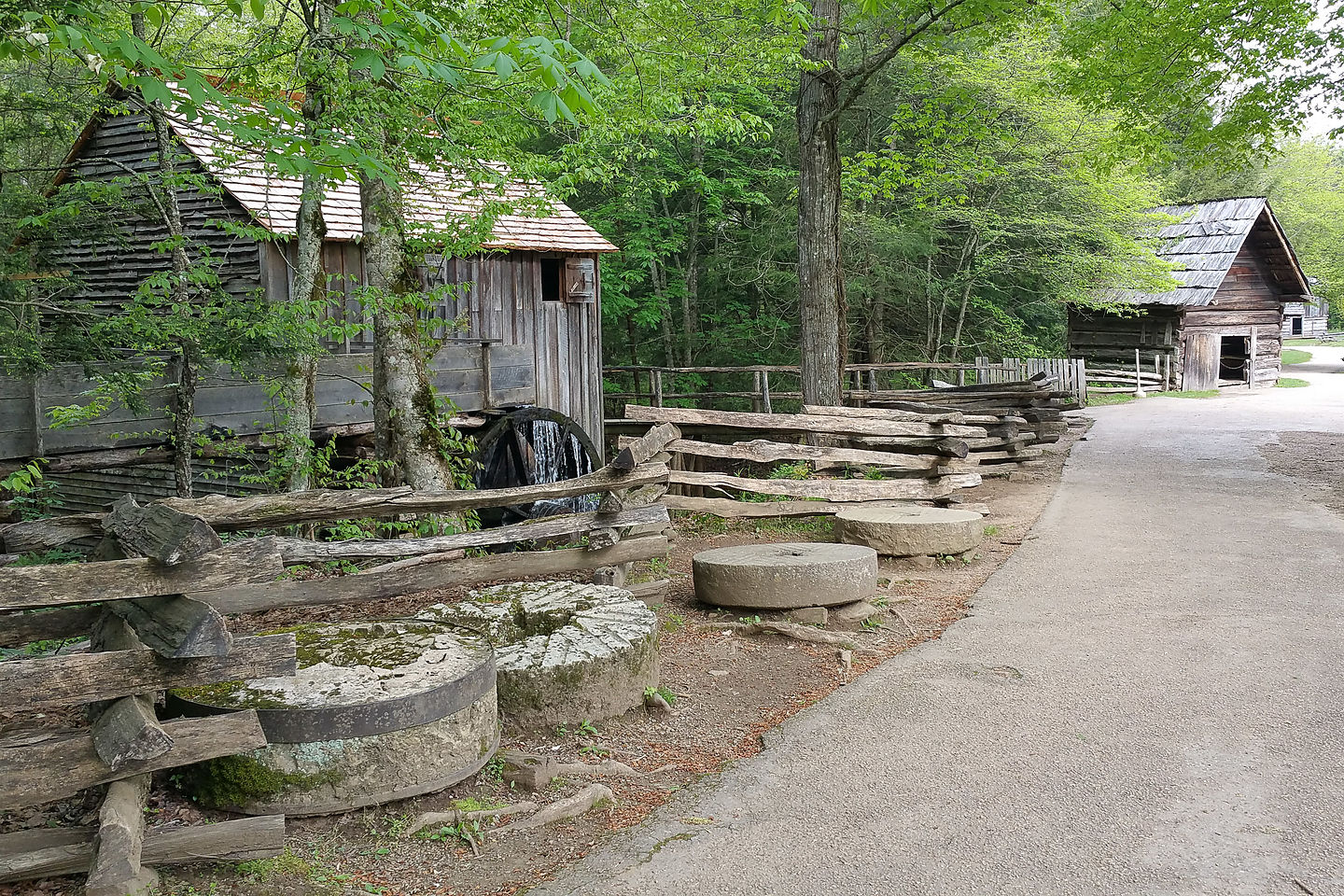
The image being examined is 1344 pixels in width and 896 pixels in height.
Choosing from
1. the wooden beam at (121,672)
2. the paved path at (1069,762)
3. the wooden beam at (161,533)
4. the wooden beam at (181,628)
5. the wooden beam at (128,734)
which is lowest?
the paved path at (1069,762)

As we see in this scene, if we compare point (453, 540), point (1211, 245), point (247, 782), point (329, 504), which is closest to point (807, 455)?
point (453, 540)

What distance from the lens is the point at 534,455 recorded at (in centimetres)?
1486

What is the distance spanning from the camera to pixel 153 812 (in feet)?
13.5

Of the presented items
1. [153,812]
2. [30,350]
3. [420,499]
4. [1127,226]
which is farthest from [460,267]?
[1127,226]

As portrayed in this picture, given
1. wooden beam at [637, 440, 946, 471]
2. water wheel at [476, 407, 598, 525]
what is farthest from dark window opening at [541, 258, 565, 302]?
wooden beam at [637, 440, 946, 471]

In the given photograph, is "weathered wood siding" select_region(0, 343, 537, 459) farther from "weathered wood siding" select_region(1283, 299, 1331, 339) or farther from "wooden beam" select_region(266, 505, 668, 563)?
"weathered wood siding" select_region(1283, 299, 1331, 339)

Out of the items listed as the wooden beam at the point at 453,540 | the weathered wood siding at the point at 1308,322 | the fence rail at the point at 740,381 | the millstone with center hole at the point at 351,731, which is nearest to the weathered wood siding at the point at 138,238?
the wooden beam at the point at 453,540

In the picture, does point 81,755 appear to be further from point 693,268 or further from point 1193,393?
point 1193,393

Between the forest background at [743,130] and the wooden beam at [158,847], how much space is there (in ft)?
9.42

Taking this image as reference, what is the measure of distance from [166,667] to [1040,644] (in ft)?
16.9

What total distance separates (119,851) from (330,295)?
618 centimetres

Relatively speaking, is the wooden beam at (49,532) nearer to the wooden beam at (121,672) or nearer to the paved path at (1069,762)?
the wooden beam at (121,672)

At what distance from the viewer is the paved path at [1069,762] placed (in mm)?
3797

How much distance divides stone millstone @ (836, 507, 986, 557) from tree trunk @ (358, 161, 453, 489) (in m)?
3.64
